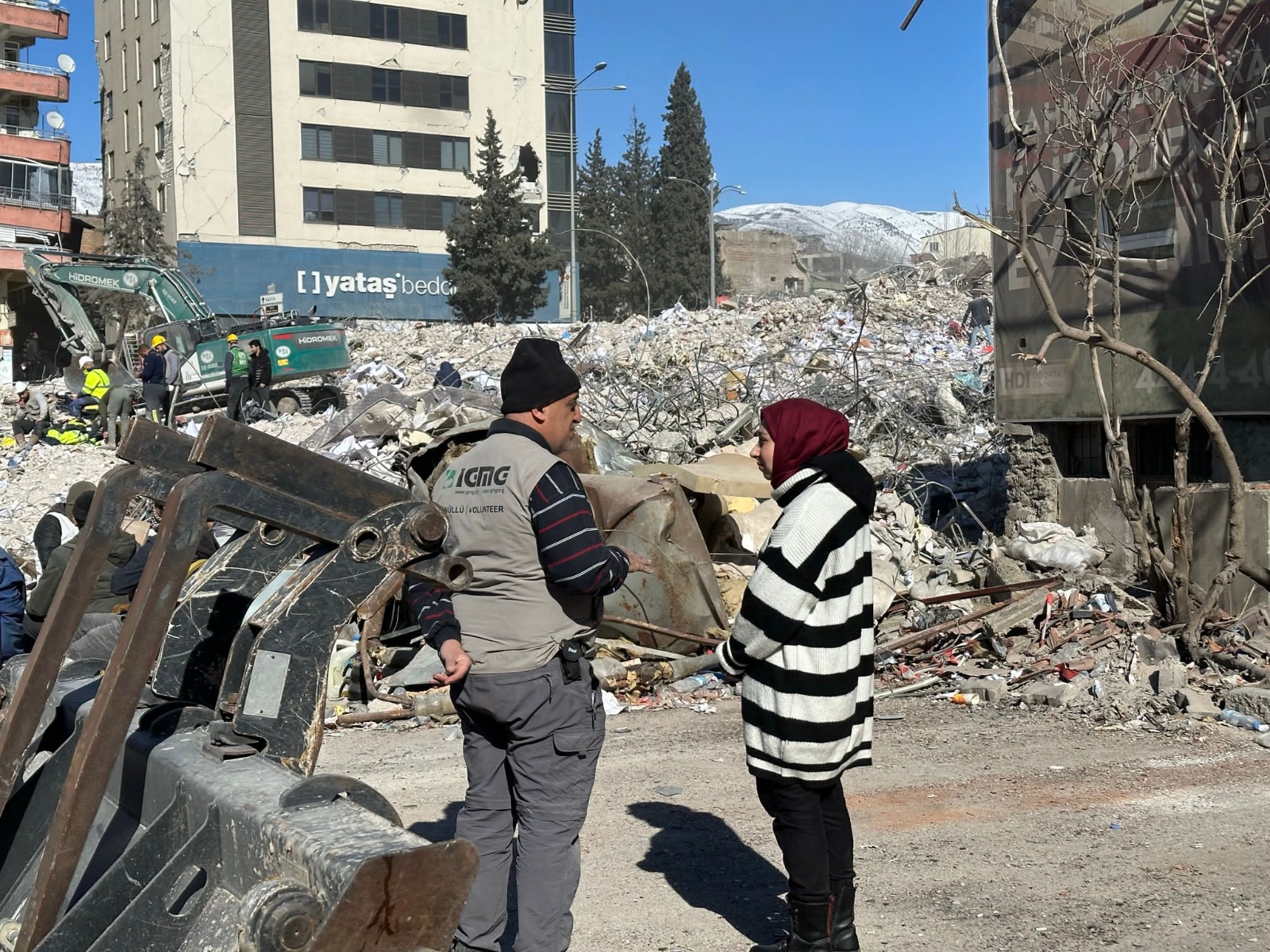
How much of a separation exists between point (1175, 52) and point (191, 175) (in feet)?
131

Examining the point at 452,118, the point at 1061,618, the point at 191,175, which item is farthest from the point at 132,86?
the point at 1061,618

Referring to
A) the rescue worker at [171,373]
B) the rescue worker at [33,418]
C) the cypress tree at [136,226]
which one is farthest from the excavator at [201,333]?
the cypress tree at [136,226]

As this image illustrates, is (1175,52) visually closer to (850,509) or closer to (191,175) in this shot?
(850,509)

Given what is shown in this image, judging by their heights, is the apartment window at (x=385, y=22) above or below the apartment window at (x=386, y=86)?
above

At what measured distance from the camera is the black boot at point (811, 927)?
3617 mm

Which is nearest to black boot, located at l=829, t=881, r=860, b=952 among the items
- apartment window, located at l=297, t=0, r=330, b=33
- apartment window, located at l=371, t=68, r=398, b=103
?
apartment window, located at l=371, t=68, r=398, b=103

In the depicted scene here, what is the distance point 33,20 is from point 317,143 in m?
9.81

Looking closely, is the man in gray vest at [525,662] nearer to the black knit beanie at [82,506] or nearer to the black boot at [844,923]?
the black boot at [844,923]

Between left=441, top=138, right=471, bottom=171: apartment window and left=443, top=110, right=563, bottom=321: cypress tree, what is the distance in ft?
12.2

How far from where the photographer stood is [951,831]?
5.05 metres

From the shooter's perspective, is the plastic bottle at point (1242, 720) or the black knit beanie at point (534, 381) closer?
the black knit beanie at point (534, 381)

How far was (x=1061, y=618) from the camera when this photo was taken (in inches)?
317

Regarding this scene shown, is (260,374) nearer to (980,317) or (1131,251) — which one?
(980,317)

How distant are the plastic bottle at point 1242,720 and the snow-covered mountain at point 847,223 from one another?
4648cm
